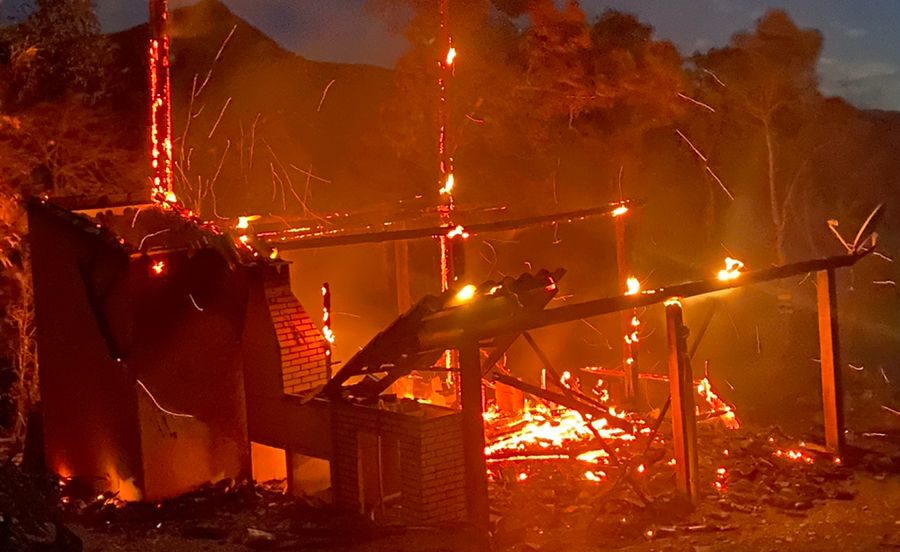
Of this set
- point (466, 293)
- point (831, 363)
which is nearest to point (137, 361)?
point (466, 293)

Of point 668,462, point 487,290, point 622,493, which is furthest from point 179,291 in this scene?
point 668,462

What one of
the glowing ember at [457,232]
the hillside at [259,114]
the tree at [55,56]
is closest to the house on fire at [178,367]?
the glowing ember at [457,232]

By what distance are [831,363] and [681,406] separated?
3.06 meters

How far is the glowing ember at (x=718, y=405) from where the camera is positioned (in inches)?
560

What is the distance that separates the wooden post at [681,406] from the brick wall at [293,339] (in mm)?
4248

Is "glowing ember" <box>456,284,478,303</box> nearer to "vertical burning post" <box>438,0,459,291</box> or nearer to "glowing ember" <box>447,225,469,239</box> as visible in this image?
"glowing ember" <box>447,225,469,239</box>

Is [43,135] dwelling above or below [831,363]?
above

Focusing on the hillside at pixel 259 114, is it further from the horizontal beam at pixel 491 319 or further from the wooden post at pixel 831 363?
the wooden post at pixel 831 363

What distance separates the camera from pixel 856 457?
12.5 metres

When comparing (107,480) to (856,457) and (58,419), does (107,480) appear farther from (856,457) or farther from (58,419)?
(856,457)

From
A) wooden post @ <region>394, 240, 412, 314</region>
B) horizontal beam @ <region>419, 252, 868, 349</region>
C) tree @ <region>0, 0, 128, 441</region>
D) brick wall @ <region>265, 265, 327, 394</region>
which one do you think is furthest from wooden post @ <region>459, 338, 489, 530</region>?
tree @ <region>0, 0, 128, 441</region>

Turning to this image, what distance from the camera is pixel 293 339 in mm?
11422

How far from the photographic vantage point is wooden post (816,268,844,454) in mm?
12312

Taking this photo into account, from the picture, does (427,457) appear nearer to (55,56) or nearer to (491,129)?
(55,56)
